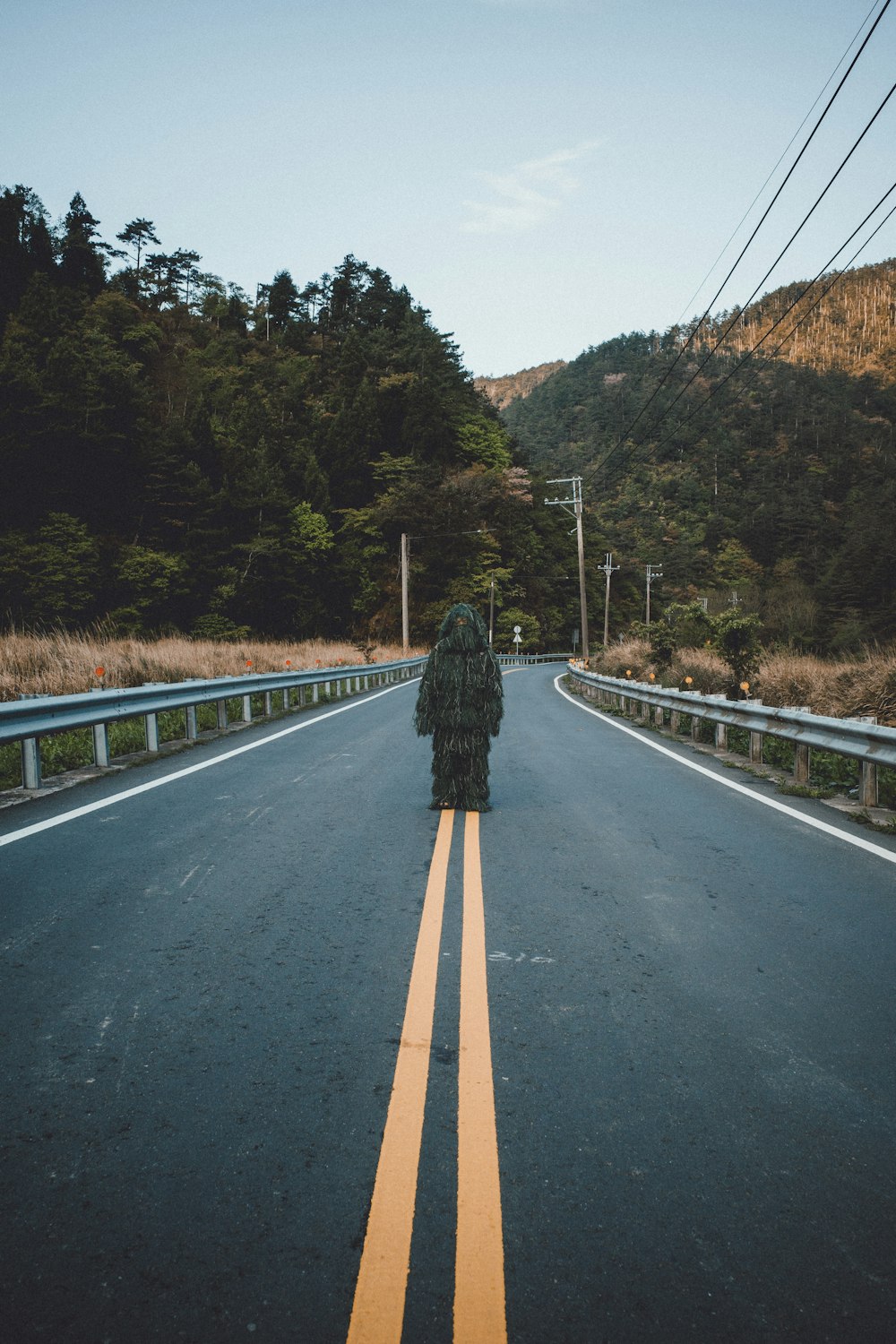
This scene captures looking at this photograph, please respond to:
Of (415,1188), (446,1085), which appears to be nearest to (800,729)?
(446,1085)

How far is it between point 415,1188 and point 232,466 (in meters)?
60.5

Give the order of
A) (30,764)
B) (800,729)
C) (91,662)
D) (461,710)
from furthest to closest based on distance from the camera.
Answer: (91,662) → (800,729) → (30,764) → (461,710)

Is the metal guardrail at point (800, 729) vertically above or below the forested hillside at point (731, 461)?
below

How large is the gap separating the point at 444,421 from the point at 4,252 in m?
35.3

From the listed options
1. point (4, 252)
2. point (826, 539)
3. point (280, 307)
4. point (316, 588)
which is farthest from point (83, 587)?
point (826, 539)

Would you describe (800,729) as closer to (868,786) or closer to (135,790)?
(868,786)

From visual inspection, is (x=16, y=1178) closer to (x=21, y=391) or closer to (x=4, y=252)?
(x=21, y=391)

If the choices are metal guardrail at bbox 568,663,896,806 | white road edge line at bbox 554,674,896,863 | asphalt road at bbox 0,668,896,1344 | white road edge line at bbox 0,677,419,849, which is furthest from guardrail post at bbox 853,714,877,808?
white road edge line at bbox 0,677,419,849

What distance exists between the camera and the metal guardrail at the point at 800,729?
776 cm

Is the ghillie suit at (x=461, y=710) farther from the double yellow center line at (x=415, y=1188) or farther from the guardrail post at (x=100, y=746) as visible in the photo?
the guardrail post at (x=100, y=746)

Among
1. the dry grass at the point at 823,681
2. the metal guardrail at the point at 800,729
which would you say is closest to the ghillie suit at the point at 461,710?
the metal guardrail at the point at 800,729

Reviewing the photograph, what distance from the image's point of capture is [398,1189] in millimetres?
2467

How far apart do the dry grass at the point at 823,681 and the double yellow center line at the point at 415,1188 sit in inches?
376

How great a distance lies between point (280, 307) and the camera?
102m
